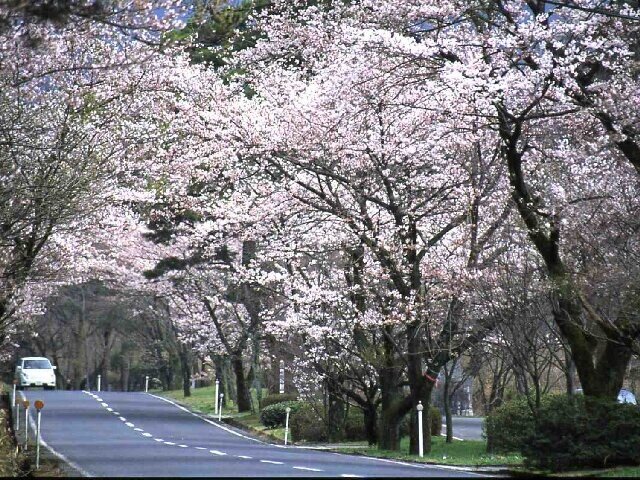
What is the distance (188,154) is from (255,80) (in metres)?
2.45

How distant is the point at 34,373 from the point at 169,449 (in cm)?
3100

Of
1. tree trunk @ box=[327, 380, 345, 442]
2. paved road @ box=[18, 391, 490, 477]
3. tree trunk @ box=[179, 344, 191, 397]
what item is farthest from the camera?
tree trunk @ box=[179, 344, 191, 397]

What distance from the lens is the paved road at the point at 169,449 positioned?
1462 cm

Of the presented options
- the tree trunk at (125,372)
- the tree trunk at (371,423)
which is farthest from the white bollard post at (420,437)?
the tree trunk at (125,372)

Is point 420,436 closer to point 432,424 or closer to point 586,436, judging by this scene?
point 586,436

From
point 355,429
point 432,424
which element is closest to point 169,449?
point 355,429

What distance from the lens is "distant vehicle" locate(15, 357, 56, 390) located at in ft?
160

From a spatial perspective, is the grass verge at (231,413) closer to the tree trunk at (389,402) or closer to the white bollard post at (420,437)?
the tree trunk at (389,402)

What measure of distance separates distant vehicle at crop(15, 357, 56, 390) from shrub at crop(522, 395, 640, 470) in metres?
37.3

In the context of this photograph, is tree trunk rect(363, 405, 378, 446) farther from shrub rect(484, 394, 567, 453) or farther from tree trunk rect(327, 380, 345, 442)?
shrub rect(484, 394, 567, 453)

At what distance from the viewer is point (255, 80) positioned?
24438 millimetres

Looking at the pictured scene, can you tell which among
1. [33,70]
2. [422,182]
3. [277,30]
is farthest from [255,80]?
[33,70]

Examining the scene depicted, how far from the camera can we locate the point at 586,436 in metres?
15.0

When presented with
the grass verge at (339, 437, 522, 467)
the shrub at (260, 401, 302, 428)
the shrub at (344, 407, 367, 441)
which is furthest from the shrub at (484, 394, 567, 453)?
the shrub at (260, 401, 302, 428)
